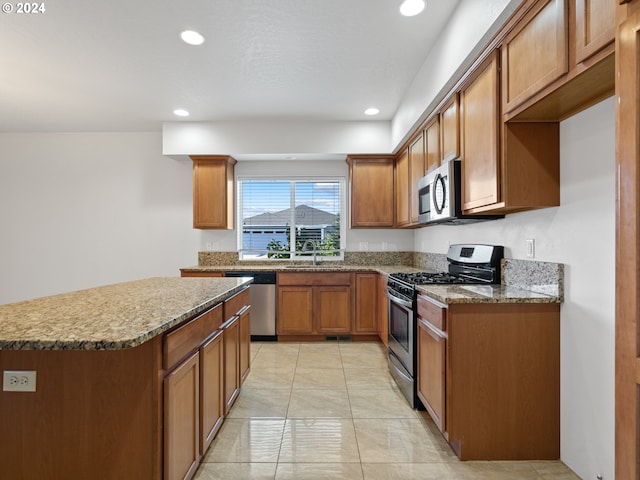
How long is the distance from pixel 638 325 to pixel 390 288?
2234 millimetres

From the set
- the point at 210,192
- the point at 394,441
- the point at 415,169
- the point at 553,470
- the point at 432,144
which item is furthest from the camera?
the point at 210,192

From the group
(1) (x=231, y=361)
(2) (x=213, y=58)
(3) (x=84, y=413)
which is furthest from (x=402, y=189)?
(3) (x=84, y=413)

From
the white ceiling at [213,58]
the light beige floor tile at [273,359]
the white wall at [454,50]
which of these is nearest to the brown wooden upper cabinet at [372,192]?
the white ceiling at [213,58]

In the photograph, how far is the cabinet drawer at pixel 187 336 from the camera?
1352 millimetres

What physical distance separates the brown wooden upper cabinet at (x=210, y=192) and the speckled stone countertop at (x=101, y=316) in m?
2.27

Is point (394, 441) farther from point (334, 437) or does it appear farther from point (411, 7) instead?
point (411, 7)

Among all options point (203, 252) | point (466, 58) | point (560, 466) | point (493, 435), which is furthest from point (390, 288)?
point (203, 252)

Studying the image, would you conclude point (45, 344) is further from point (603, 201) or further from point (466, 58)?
point (466, 58)

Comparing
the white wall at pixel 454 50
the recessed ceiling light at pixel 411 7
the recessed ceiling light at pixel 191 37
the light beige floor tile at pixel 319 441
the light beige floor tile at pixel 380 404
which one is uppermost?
the recessed ceiling light at pixel 411 7

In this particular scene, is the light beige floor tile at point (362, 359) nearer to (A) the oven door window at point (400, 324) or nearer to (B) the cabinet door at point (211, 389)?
(A) the oven door window at point (400, 324)

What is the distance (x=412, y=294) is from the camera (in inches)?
97.0

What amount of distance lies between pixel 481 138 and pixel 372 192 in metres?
2.35

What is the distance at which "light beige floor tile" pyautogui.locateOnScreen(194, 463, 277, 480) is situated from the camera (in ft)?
5.79

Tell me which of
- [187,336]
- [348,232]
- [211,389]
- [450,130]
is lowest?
[211,389]
